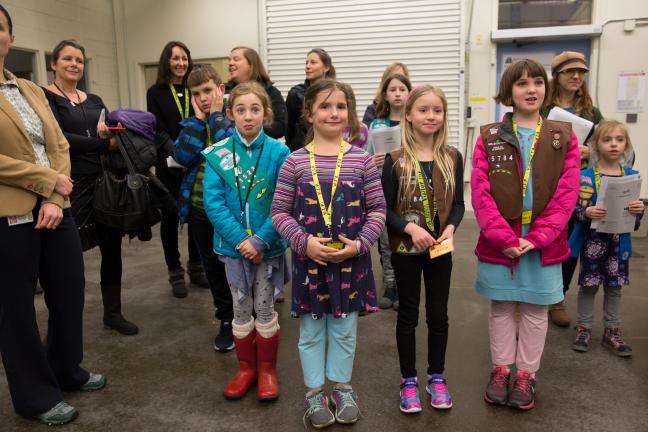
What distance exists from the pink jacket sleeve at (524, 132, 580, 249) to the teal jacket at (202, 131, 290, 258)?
1265 millimetres

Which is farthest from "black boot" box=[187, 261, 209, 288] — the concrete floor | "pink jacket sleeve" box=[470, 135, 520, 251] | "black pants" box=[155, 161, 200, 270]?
"pink jacket sleeve" box=[470, 135, 520, 251]

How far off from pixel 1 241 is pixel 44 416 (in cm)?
88

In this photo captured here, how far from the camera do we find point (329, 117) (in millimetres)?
2305

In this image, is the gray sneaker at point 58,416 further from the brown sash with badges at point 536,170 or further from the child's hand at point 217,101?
the brown sash with badges at point 536,170

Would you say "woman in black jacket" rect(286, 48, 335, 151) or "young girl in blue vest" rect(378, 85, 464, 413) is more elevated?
"woman in black jacket" rect(286, 48, 335, 151)

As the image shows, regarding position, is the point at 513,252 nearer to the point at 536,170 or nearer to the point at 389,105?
the point at 536,170

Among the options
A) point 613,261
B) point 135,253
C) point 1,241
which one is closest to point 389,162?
point 613,261

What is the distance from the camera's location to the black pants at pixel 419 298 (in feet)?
8.05

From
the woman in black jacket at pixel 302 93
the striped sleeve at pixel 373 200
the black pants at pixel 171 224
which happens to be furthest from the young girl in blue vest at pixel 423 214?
the black pants at pixel 171 224

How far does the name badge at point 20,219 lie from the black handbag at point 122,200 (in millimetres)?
808

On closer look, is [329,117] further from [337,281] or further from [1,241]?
[1,241]

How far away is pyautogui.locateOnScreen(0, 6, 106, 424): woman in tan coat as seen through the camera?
7.28 ft

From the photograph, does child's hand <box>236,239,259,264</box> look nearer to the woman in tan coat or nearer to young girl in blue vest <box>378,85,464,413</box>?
young girl in blue vest <box>378,85,464,413</box>

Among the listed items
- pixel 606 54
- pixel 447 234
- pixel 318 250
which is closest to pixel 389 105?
pixel 447 234
